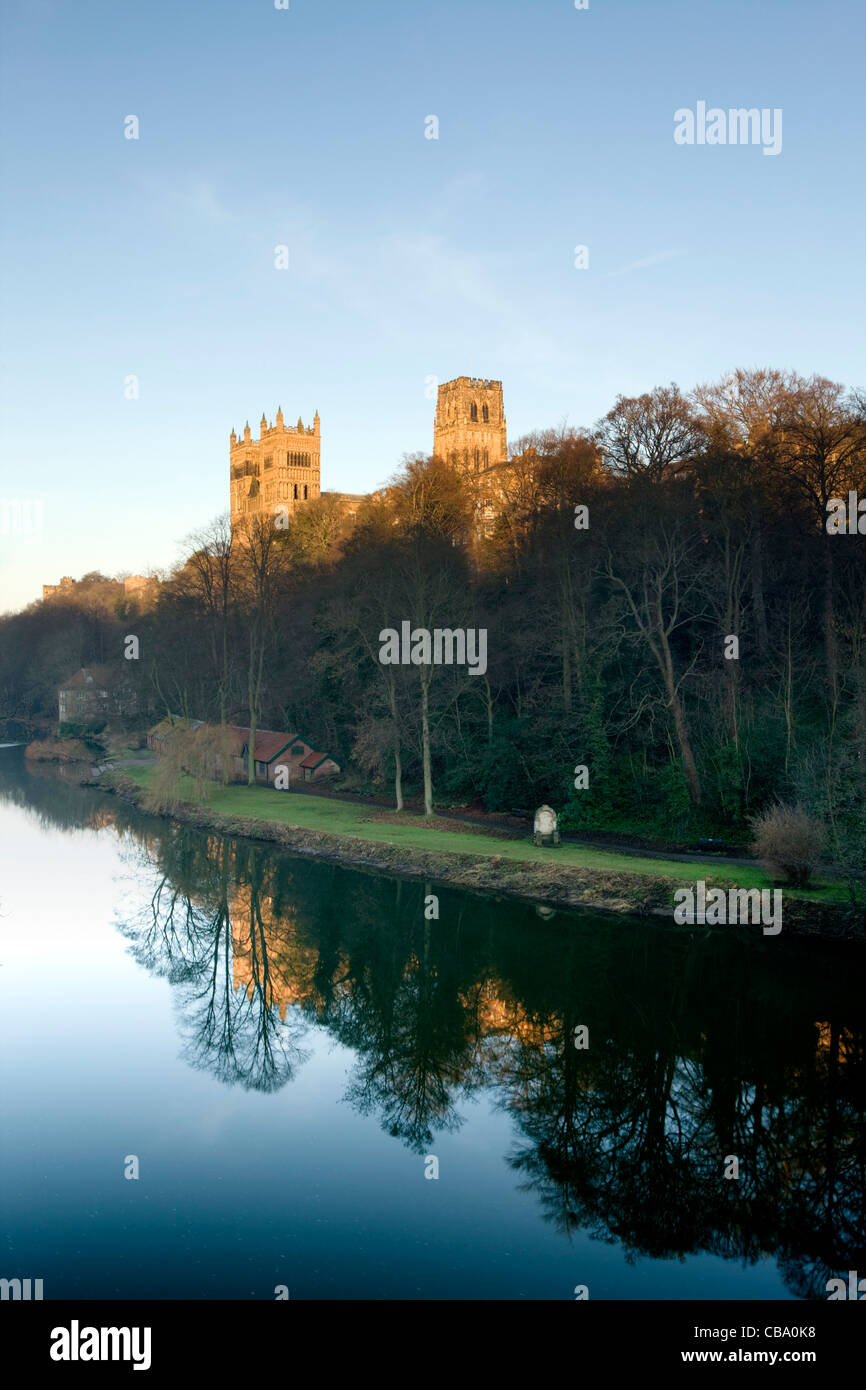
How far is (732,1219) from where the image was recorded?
12.9 meters

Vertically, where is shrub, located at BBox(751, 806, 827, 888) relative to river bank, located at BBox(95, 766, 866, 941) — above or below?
above

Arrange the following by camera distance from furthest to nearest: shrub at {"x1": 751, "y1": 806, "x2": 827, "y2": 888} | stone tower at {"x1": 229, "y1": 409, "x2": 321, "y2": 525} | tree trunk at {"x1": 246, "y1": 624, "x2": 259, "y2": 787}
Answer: stone tower at {"x1": 229, "y1": 409, "x2": 321, "y2": 525}
tree trunk at {"x1": 246, "y1": 624, "x2": 259, "y2": 787}
shrub at {"x1": 751, "y1": 806, "x2": 827, "y2": 888}

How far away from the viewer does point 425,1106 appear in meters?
16.2

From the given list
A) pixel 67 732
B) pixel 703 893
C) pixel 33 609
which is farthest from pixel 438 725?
pixel 33 609

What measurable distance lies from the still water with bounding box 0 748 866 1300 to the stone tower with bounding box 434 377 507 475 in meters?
86.0

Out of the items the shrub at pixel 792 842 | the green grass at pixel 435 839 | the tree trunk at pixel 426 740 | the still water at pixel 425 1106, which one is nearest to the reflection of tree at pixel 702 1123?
the still water at pixel 425 1106

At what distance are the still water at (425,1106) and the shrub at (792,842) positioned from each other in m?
2.00

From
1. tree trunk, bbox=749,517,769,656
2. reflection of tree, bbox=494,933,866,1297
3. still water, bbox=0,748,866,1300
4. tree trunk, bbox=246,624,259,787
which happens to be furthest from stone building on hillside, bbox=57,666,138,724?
reflection of tree, bbox=494,933,866,1297

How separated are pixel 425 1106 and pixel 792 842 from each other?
12.1 meters

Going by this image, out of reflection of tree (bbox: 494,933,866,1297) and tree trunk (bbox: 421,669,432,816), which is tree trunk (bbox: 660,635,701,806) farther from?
reflection of tree (bbox: 494,933,866,1297)

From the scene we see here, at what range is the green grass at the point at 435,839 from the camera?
26469 mm

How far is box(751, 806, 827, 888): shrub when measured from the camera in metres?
24.1

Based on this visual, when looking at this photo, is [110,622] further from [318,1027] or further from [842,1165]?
[842,1165]
